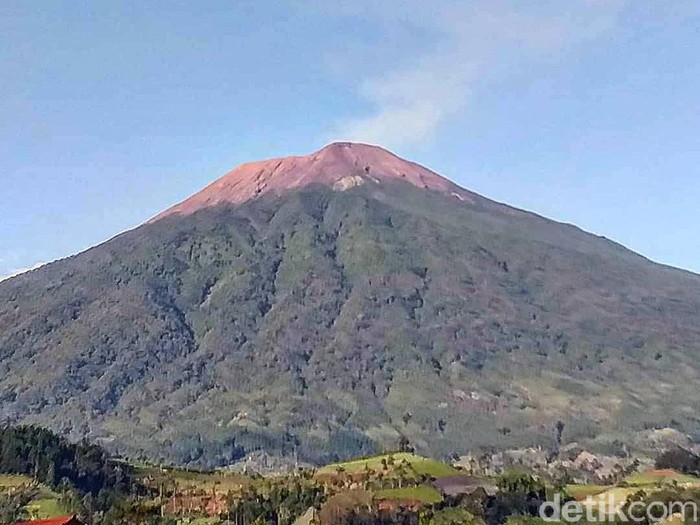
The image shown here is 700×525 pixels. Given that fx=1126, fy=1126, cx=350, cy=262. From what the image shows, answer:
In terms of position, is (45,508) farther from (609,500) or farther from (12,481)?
(609,500)

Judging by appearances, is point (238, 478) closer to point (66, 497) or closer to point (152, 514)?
point (66, 497)

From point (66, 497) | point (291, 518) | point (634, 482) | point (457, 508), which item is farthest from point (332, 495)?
point (634, 482)

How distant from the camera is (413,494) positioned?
122688 mm

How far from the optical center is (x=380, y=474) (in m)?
135

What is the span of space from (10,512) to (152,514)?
19.3 meters

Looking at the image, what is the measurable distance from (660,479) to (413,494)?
33.6 m

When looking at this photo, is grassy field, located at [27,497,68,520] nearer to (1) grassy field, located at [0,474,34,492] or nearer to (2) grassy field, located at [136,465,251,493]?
(1) grassy field, located at [0,474,34,492]

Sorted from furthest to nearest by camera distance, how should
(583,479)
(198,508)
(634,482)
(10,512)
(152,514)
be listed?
(583,479)
(634,482)
(198,508)
(10,512)
(152,514)

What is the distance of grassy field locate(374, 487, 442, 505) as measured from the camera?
4751 inches

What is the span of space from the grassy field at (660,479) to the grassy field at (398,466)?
21.9m

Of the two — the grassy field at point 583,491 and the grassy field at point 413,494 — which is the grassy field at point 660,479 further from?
the grassy field at point 413,494

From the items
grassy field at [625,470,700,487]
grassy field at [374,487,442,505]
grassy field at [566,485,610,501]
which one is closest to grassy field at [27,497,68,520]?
grassy field at [374,487,442,505]

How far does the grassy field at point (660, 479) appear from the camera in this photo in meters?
133

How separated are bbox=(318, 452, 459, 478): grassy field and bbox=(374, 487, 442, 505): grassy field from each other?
8.38m
